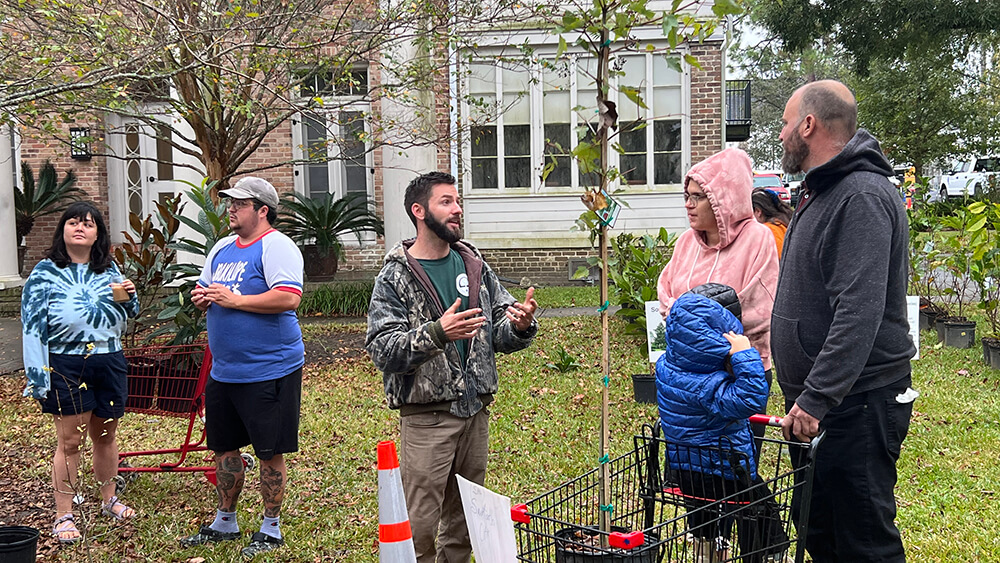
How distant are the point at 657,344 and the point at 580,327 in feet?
16.1

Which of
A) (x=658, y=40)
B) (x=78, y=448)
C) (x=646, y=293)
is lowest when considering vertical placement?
(x=78, y=448)

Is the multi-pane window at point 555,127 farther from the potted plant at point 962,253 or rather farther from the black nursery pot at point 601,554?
the black nursery pot at point 601,554

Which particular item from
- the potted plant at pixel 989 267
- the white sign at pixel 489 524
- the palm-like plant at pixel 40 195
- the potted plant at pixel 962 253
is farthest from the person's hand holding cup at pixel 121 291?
the palm-like plant at pixel 40 195

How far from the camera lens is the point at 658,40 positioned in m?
14.6

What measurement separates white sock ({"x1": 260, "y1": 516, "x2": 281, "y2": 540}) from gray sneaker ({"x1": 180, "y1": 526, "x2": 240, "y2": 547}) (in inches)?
9.4

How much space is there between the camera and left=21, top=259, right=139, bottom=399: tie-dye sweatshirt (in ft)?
15.4

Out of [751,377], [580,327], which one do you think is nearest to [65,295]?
[751,377]

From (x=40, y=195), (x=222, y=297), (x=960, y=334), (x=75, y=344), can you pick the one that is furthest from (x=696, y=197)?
(x=40, y=195)

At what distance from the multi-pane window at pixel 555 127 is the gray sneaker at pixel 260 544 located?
1094 centimetres

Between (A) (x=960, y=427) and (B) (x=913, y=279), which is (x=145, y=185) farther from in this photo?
(A) (x=960, y=427)

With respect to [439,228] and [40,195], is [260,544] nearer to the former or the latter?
[439,228]

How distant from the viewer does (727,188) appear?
3.92 metres

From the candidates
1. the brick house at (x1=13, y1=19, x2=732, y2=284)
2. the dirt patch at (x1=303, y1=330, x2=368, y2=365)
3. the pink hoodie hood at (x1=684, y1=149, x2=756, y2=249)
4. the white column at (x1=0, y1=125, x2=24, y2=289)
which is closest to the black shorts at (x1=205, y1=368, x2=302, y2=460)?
the pink hoodie hood at (x1=684, y1=149, x2=756, y2=249)

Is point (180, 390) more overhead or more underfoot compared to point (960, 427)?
more overhead
